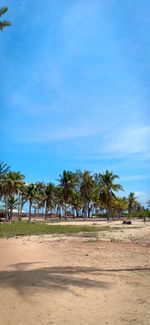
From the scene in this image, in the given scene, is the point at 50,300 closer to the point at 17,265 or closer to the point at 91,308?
the point at 91,308

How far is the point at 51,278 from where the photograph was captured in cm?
1122

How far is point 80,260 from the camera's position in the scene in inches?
612

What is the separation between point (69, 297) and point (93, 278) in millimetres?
2433

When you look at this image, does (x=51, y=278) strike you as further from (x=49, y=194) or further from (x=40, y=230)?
(x=49, y=194)

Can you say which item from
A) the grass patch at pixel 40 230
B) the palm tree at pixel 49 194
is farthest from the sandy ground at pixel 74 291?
the palm tree at pixel 49 194

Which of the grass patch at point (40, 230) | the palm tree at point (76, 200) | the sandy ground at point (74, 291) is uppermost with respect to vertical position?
the palm tree at point (76, 200)

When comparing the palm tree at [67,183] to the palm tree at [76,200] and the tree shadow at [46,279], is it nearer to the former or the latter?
the palm tree at [76,200]

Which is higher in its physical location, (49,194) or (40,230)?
(49,194)

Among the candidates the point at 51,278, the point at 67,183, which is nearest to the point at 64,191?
the point at 67,183

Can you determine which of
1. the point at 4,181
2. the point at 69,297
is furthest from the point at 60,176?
the point at 69,297

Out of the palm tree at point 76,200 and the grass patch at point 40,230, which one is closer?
the grass patch at point 40,230

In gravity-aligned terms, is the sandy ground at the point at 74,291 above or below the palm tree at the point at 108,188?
below

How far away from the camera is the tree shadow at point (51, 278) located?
10.1 meters

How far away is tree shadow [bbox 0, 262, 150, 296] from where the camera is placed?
1007 cm
